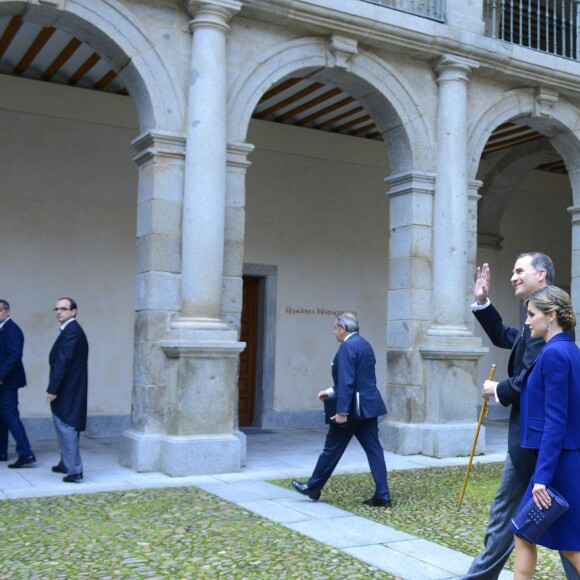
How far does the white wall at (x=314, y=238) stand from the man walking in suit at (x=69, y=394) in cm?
523

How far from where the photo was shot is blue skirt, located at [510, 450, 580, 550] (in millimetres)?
3422

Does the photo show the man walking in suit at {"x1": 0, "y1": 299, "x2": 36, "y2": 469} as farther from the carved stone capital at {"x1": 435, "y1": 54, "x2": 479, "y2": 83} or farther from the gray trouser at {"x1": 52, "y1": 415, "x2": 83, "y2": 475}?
the carved stone capital at {"x1": 435, "y1": 54, "x2": 479, "y2": 83}

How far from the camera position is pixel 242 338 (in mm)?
12688

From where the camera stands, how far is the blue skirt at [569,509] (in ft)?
11.2

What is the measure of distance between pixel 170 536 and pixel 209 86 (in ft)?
15.6

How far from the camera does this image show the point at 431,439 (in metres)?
9.50

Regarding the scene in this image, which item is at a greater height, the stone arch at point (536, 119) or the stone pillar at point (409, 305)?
the stone arch at point (536, 119)

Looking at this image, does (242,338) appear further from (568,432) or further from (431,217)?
(568,432)

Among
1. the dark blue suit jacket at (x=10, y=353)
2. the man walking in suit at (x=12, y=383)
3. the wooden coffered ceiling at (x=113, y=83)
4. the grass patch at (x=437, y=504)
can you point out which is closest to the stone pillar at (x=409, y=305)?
the grass patch at (x=437, y=504)

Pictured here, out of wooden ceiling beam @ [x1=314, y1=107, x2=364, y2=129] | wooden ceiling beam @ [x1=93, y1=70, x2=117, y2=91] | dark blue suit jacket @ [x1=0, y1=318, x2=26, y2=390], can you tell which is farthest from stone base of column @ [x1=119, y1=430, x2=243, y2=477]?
wooden ceiling beam @ [x1=314, y1=107, x2=364, y2=129]

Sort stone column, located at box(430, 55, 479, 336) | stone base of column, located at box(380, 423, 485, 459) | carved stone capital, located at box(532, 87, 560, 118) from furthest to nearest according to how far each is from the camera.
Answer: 1. carved stone capital, located at box(532, 87, 560, 118)
2. stone column, located at box(430, 55, 479, 336)
3. stone base of column, located at box(380, 423, 485, 459)

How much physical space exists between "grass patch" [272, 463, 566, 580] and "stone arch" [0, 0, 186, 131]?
398 cm

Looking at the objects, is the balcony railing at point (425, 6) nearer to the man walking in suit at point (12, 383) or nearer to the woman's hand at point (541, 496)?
the man walking in suit at point (12, 383)

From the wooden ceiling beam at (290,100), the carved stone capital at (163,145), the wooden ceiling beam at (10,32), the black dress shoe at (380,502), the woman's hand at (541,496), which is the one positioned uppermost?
the wooden ceiling beam at (10,32)
